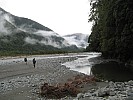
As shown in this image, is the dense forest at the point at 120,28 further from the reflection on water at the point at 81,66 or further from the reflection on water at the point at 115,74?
the reflection on water at the point at 81,66

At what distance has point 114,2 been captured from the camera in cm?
5316

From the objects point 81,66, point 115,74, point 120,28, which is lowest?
A: point 115,74

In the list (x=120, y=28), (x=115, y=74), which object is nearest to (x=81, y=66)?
(x=120, y=28)

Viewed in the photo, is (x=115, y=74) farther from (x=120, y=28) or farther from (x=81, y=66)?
(x=81, y=66)

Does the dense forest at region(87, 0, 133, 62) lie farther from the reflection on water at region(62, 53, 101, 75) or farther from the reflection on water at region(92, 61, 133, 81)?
the reflection on water at region(62, 53, 101, 75)

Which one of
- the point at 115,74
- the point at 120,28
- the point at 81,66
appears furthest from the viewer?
the point at 81,66

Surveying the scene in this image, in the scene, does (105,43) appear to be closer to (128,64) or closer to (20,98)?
(128,64)

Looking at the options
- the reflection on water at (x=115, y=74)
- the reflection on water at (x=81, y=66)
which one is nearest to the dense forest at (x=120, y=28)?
the reflection on water at (x=115, y=74)

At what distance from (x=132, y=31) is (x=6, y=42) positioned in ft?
469

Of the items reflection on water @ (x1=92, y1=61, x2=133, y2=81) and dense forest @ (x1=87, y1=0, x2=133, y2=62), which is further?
dense forest @ (x1=87, y1=0, x2=133, y2=62)

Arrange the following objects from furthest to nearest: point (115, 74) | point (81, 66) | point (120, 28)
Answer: point (81, 66) < point (120, 28) < point (115, 74)

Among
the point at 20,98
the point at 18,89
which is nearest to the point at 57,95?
the point at 20,98

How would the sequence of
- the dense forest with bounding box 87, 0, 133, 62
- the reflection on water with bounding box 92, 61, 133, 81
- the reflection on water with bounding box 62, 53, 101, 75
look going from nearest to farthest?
the reflection on water with bounding box 92, 61, 133, 81 < the dense forest with bounding box 87, 0, 133, 62 < the reflection on water with bounding box 62, 53, 101, 75

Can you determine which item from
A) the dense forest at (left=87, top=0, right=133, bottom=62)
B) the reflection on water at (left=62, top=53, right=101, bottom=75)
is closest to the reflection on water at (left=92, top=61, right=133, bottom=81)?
the reflection on water at (left=62, top=53, right=101, bottom=75)
